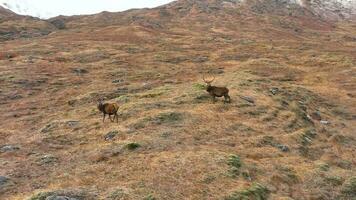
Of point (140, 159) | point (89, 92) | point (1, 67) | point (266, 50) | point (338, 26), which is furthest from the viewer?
point (338, 26)

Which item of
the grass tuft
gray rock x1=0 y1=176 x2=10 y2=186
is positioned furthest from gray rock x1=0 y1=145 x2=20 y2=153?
the grass tuft

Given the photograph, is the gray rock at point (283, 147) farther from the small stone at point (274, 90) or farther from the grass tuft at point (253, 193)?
the small stone at point (274, 90)

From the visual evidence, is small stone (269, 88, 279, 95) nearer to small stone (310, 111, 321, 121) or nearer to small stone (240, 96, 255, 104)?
small stone (310, 111, 321, 121)

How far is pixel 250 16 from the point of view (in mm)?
146750

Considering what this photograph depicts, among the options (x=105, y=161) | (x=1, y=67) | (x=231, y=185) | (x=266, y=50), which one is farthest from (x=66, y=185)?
(x=266, y=50)

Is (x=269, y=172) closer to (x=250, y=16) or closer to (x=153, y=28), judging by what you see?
(x=153, y=28)

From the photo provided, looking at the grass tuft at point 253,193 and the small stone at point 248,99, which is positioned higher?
the grass tuft at point 253,193

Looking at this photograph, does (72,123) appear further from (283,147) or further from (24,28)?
(24,28)

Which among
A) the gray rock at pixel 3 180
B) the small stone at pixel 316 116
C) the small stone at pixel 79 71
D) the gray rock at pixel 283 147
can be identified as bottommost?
the small stone at pixel 79 71

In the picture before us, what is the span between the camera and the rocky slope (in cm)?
2442

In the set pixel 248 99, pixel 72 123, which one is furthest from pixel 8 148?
pixel 248 99

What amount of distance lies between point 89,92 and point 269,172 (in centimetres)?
2518

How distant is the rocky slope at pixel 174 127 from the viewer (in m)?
24.4

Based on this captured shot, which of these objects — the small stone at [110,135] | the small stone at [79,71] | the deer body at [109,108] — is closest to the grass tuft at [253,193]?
the small stone at [110,135]
